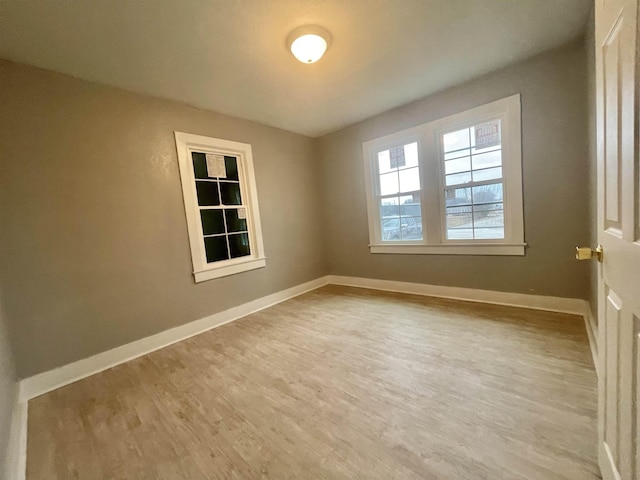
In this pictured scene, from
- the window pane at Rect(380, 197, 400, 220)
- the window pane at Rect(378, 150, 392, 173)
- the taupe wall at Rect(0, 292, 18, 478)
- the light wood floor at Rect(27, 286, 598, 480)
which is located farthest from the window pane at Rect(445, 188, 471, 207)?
the taupe wall at Rect(0, 292, 18, 478)

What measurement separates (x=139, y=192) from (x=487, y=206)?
381cm

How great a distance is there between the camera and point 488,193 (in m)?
2.98

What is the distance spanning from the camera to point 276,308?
3.58 meters

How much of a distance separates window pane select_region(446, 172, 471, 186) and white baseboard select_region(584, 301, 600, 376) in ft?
5.54

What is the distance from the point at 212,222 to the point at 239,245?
1.58 ft

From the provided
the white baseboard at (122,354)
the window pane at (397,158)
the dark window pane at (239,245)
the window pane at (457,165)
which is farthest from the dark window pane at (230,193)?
the window pane at (457,165)

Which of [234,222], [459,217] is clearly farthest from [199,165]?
[459,217]

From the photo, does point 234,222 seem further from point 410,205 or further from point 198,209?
point 410,205

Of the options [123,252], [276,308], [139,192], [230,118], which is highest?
[230,118]

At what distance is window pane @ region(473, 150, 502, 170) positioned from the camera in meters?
2.88

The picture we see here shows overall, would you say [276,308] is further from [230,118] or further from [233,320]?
[230,118]

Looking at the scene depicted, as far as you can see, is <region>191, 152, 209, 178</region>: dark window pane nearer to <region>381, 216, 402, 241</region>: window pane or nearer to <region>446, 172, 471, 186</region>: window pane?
<region>381, 216, 402, 241</region>: window pane

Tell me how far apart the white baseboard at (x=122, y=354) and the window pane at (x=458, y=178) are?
9.64 ft

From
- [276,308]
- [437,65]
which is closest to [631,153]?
[437,65]
